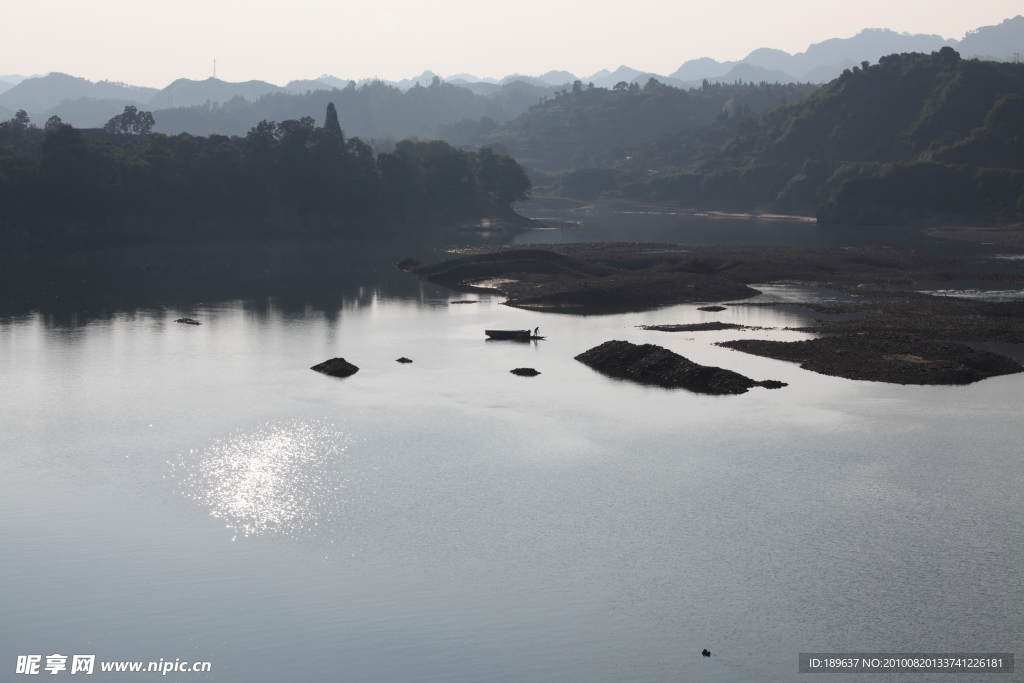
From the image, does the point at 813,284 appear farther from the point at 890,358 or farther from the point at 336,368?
the point at 336,368

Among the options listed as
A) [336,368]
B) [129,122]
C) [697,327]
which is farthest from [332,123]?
[336,368]

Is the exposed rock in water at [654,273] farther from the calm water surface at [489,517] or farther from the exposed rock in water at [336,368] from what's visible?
the exposed rock in water at [336,368]

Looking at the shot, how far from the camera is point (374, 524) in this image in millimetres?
29969

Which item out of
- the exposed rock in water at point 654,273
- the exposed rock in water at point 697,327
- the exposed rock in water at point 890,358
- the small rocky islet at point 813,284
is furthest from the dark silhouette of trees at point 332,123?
the exposed rock in water at point 890,358

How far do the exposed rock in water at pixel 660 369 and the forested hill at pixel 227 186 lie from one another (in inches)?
3884

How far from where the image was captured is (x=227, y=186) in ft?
510

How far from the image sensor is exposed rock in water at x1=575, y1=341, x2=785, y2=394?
4984 cm

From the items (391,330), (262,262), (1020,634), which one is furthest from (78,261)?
(1020,634)

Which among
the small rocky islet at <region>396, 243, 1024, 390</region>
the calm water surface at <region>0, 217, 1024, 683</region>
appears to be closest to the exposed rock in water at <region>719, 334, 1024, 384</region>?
the small rocky islet at <region>396, 243, 1024, 390</region>

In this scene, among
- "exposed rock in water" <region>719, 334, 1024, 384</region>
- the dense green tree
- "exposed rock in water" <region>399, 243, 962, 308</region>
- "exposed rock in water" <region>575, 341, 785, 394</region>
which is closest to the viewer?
"exposed rock in water" <region>575, 341, 785, 394</region>

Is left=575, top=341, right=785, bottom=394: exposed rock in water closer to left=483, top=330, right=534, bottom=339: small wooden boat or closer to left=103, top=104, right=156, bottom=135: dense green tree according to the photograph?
left=483, top=330, right=534, bottom=339: small wooden boat

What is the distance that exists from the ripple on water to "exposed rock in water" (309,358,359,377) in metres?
10.9

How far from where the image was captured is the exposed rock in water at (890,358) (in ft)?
169

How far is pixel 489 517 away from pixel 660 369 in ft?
78.6
